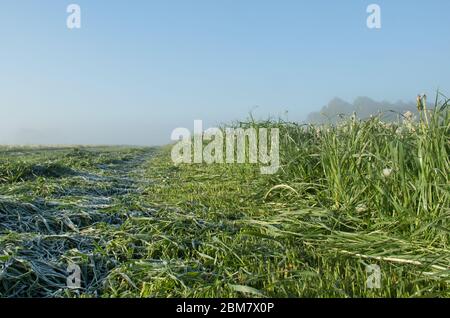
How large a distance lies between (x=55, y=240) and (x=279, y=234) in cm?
205

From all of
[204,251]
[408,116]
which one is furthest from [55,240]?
[408,116]

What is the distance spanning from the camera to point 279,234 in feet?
11.2

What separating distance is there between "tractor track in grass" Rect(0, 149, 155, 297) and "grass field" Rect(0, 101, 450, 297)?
0.01 m

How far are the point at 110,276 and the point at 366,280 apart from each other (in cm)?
170

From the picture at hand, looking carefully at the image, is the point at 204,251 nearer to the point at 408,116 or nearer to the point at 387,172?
the point at 387,172

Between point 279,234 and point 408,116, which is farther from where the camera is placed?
point 408,116

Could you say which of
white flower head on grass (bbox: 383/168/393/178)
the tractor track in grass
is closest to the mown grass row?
white flower head on grass (bbox: 383/168/393/178)

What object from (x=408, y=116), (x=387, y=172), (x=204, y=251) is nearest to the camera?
(x=204, y=251)

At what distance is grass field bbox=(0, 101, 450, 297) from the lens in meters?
2.46

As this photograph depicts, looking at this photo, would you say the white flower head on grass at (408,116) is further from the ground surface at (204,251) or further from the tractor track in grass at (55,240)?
the tractor track in grass at (55,240)

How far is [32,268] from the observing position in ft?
8.97

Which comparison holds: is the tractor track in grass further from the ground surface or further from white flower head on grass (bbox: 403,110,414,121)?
white flower head on grass (bbox: 403,110,414,121)
